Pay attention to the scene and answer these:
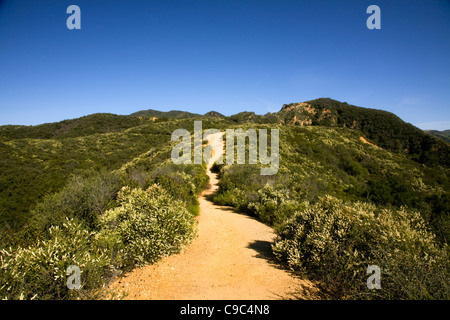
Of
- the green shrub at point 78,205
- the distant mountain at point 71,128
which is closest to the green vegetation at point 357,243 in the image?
the green shrub at point 78,205

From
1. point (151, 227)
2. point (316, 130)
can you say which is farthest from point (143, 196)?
point (316, 130)

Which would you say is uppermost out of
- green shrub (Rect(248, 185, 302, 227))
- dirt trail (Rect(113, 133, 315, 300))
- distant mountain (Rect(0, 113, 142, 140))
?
distant mountain (Rect(0, 113, 142, 140))

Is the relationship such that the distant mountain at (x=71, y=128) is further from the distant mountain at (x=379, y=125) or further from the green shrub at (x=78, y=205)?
the distant mountain at (x=379, y=125)

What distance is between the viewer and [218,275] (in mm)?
4699

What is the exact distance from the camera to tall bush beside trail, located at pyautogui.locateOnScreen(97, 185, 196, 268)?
4.79 metres

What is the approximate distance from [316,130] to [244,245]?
31.9 metres

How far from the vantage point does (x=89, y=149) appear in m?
29.2

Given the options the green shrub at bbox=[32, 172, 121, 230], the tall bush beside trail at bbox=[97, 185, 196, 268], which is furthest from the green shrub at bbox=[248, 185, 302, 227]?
the green shrub at bbox=[32, 172, 121, 230]

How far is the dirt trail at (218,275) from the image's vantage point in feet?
13.0

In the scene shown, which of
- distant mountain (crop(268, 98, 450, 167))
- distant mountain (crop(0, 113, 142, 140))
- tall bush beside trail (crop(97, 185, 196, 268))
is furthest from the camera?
distant mountain (crop(0, 113, 142, 140))

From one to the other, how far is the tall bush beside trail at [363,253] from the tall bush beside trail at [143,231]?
2.69 metres

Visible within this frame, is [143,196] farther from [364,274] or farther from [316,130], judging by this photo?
[316,130]

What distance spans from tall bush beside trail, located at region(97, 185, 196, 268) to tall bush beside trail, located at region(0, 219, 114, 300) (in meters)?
0.84

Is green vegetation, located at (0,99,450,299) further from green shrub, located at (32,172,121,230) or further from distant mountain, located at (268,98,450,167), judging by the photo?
distant mountain, located at (268,98,450,167)
